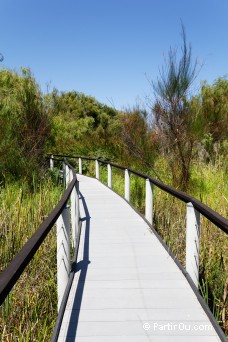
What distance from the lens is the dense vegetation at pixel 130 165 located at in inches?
142

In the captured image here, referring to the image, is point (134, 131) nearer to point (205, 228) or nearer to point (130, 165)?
point (130, 165)

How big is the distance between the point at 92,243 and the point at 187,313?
2356 mm

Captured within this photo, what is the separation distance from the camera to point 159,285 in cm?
373

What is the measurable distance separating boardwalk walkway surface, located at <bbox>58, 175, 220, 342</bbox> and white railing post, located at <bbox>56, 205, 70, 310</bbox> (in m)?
0.15

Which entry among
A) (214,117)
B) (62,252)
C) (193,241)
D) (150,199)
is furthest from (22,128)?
(193,241)

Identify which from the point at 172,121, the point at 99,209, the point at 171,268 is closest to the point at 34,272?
the point at 171,268

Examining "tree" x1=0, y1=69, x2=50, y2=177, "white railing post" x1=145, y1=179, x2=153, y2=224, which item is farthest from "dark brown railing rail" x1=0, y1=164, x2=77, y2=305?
"tree" x1=0, y1=69, x2=50, y2=177

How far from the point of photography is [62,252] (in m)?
3.47

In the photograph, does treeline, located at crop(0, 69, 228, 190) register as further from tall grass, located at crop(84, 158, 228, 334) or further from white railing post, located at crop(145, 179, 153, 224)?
white railing post, located at crop(145, 179, 153, 224)

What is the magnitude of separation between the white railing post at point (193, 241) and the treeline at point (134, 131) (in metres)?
5.34

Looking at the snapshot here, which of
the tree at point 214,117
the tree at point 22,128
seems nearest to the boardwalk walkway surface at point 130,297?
the tree at point 22,128

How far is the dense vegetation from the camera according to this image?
3.60 meters

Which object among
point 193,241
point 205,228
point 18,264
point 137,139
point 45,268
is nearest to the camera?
point 18,264

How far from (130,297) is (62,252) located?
2.38 ft
